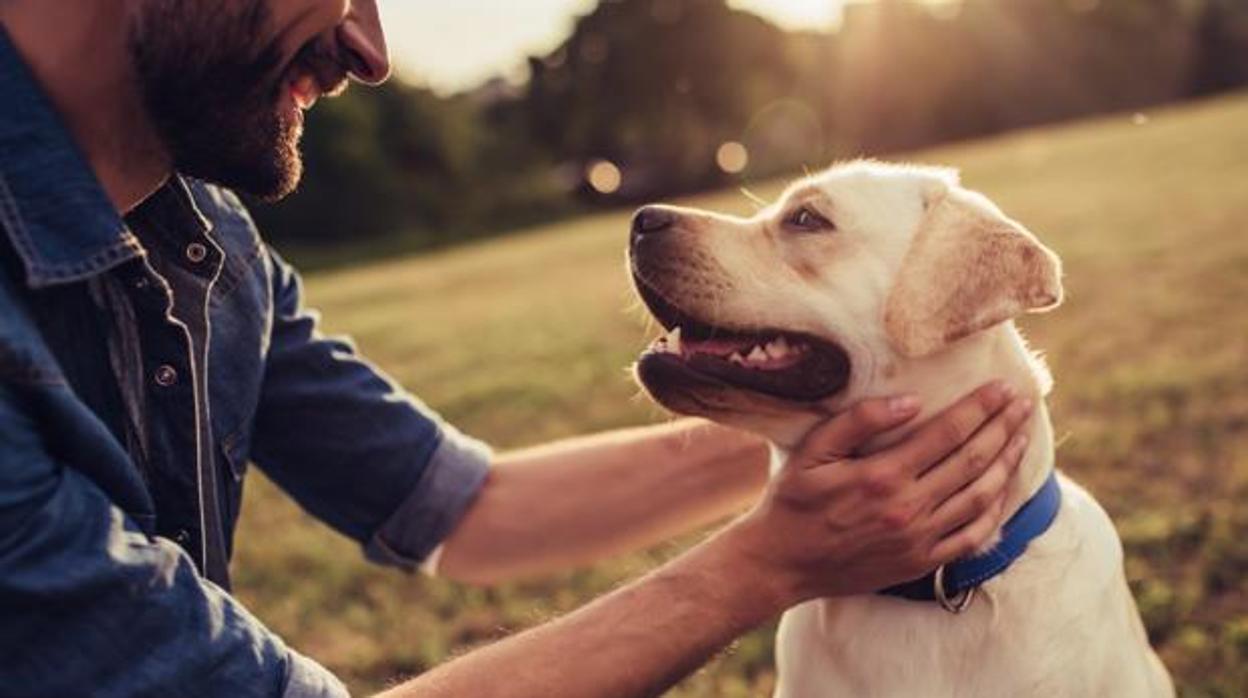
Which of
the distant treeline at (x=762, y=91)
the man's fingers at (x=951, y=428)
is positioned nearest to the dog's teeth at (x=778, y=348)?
the man's fingers at (x=951, y=428)

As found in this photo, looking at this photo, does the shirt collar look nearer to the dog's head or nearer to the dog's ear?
the dog's head

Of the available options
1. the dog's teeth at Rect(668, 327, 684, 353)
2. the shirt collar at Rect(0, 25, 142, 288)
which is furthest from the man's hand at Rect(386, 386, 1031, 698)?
the shirt collar at Rect(0, 25, 142, 288)

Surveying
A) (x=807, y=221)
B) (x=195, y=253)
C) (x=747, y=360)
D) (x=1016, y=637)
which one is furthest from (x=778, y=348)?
(x=195, y=253)

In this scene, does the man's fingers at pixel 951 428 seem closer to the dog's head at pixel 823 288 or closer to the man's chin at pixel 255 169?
the dog's head at pixel 823 288

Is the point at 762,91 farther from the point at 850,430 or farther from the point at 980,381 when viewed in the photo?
the point at 850,430

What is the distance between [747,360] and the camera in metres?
2.93

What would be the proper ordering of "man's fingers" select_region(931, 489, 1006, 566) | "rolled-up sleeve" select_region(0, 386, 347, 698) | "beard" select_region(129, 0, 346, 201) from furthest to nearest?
"man's fingers" select_region(931, 489, 1006, 566)
"beard" select_region(129, 0, 346, 201)
"rolled-up sleeve" select_region(0, 386, 347, 698)

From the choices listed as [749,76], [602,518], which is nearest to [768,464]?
[602,518]

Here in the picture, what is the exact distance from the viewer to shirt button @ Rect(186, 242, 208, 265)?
8.63 feet

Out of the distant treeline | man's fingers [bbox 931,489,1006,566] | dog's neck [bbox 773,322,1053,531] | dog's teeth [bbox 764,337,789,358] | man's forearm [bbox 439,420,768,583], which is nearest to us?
man's fingers [bbox 931,489,1006,566]

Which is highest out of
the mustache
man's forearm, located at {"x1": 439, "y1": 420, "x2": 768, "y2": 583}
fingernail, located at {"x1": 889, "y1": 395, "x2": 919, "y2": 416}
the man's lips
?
the mustache

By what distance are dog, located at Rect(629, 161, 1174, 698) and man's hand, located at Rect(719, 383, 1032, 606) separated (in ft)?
0.50

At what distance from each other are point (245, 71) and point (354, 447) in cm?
105

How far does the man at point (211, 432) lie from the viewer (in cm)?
191
